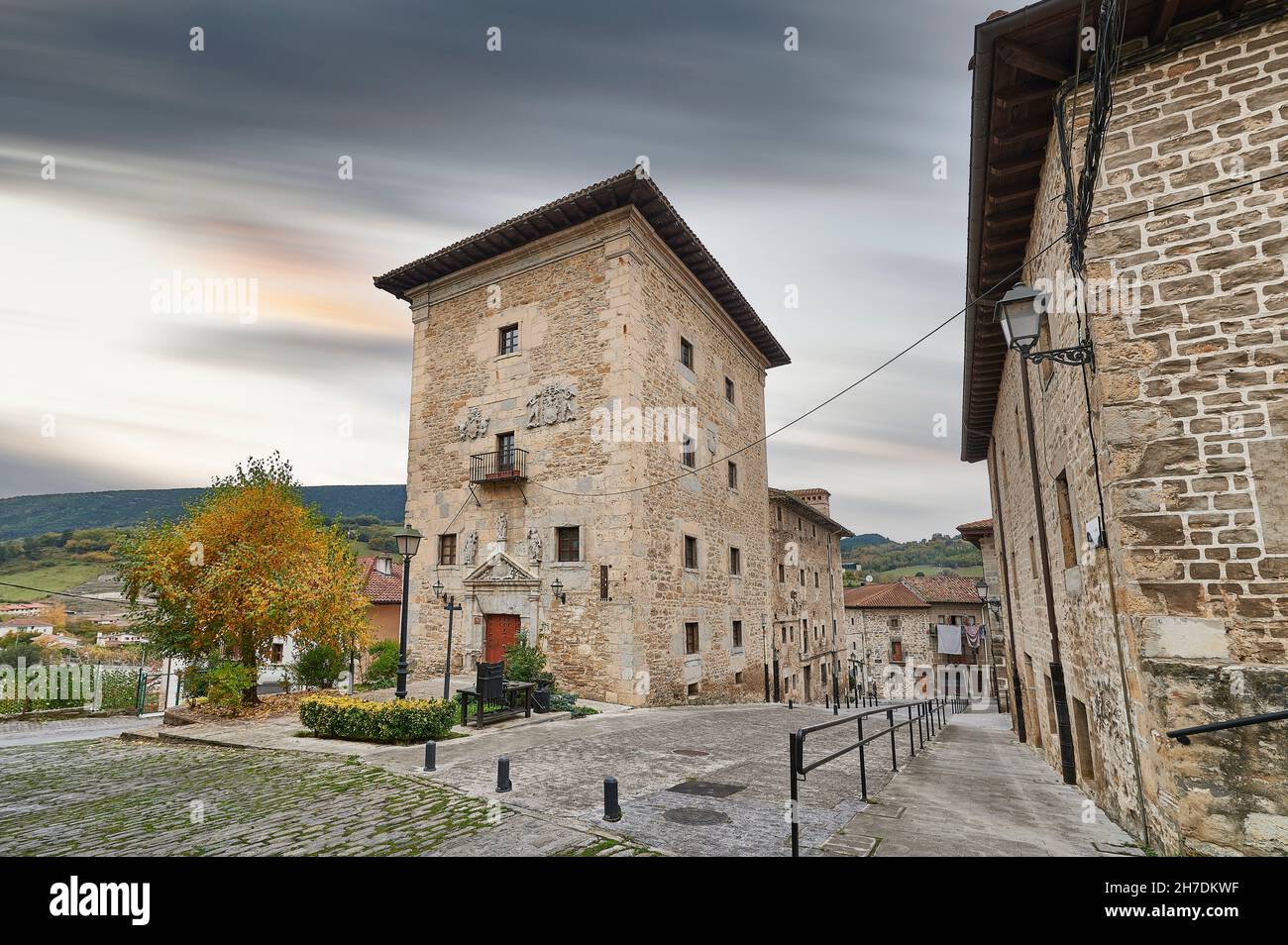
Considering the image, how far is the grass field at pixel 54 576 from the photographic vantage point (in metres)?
51.9

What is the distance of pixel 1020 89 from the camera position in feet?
19.2

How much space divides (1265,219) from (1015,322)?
178 cm

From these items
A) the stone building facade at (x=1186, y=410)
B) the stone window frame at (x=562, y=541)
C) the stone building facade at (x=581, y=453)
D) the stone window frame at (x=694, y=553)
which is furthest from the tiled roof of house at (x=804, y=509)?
the stone building facade at (x=1186, y=410)

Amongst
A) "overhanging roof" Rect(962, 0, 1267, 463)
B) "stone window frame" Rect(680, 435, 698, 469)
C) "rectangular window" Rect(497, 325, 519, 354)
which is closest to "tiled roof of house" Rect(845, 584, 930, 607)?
"stone window frame" Rect(680, 435, 698, 469)

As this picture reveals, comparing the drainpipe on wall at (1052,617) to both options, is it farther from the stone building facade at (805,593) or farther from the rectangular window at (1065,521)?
the stone building facade at (805,593)

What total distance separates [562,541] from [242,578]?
283 inches

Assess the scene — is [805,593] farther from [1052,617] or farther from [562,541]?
[1052,617]

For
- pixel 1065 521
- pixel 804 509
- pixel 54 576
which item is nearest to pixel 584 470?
pixel 1065 521

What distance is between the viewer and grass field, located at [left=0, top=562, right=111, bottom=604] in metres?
51.9

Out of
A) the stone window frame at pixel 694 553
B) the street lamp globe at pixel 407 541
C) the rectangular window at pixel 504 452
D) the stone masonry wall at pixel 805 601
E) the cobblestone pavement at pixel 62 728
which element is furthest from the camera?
the stone masonry wall at pixel 805 601

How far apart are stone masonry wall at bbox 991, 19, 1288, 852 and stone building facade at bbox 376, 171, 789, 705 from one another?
10955 mm

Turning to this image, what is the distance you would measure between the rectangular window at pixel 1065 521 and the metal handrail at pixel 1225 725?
9.95ft
